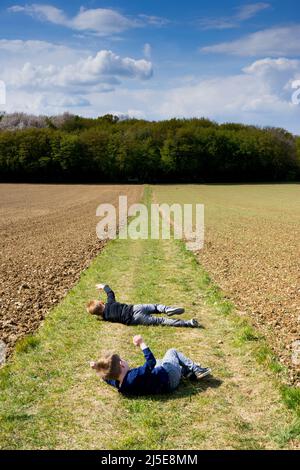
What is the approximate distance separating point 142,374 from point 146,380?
0.12 meters

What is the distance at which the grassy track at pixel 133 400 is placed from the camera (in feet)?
21.1

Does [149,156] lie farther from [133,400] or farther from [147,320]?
[133,400]

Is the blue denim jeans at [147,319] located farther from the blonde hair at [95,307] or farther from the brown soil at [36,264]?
the brown soil at [36,264]

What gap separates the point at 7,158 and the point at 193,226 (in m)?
83.1

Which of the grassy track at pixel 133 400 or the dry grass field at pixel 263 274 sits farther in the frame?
the dry grass field at pixel 263 274

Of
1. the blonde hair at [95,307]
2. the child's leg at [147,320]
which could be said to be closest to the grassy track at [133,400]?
the child's leg at [147,320]

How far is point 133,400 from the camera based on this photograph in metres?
7.50

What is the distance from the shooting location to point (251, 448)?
6.14 m

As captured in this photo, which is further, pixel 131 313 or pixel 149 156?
pixel 149 156

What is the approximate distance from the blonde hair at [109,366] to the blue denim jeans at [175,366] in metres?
0.77

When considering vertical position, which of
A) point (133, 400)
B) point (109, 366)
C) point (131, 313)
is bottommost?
point (133, 400)

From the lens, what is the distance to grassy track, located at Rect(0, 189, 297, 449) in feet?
21.1

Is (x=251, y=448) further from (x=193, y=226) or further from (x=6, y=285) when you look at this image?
(x=193, y=226)

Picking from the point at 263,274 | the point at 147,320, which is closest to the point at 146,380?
the point at 147,320
